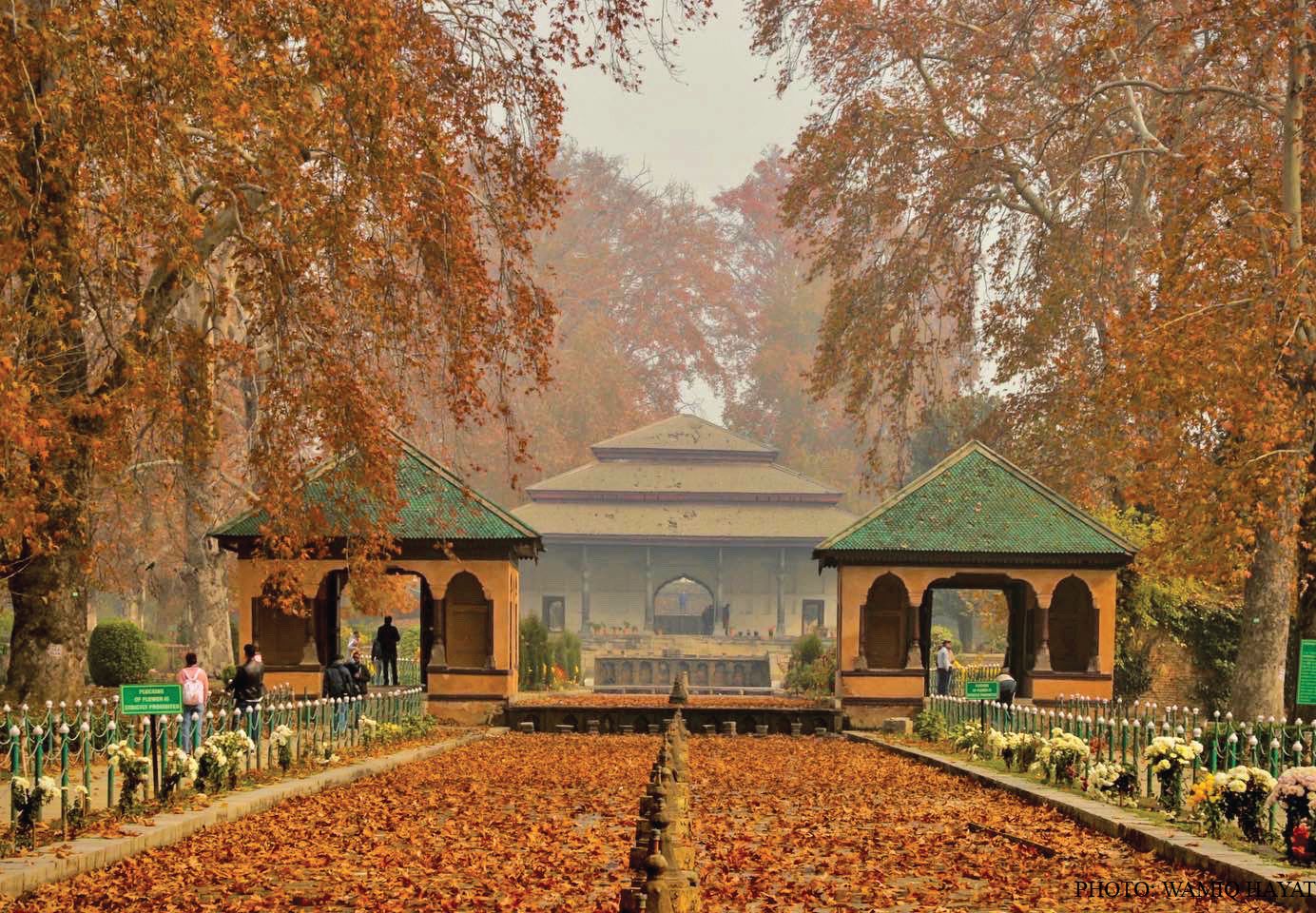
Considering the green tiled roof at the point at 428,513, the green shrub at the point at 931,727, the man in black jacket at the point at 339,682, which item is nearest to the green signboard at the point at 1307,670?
the green shrub at the point at 931,727

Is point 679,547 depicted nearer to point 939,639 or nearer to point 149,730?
point 939,639

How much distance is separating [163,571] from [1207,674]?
37.3m

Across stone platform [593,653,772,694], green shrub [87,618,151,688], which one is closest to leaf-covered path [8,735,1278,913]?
green shrub [87,618,151,688]

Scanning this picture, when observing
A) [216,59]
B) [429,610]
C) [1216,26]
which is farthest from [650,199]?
[216,59]

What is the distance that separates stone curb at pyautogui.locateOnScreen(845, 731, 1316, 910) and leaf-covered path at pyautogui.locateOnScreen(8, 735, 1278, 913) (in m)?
0.18

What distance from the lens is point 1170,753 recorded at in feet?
51.6

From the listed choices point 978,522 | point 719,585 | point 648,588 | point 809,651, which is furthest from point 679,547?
point 978,522

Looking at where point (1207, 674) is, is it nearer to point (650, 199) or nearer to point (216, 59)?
point (216, 59)

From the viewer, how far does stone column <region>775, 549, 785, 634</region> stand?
64.1 m

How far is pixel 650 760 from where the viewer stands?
25312mm

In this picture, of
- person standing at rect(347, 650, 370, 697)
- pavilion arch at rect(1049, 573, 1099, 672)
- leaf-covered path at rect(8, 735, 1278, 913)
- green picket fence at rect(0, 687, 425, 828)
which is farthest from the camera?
pavilion arch at rect(1049, 573, 1099, 672)

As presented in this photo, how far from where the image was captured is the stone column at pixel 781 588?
6406cm

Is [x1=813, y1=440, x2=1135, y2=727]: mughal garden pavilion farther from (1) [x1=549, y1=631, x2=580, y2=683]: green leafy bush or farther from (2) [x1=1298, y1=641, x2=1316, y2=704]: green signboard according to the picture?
(2) [x1=1298, y1=641, x2=1316, y2=704]: green signboard

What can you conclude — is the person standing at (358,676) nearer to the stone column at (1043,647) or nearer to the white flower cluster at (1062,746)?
the white flower cluster at (1062,746)
